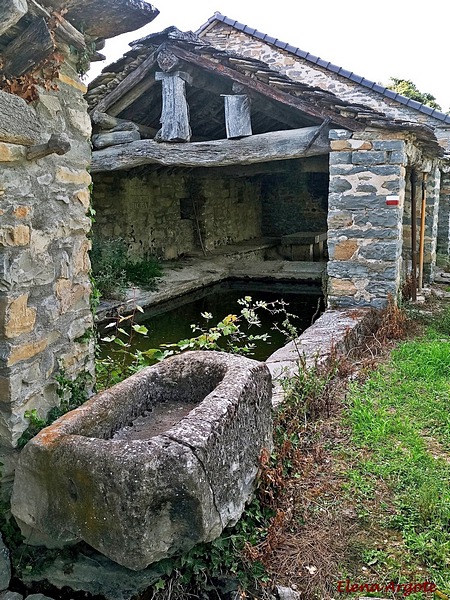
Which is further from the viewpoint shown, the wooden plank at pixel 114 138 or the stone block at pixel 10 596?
the wooden plank at pixel 114 138

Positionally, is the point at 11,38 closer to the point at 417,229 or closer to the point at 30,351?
the point at 30,351

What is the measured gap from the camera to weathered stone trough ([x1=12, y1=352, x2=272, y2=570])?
1.85 meters

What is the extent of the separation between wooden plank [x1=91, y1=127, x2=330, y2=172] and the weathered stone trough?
4.25 meters

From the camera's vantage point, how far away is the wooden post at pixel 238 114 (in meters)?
6.30

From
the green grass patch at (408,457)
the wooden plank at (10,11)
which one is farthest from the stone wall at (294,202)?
the wooden plank at (10,11)

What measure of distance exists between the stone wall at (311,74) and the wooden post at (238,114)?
20.1 feet

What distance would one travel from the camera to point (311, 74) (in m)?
12.2

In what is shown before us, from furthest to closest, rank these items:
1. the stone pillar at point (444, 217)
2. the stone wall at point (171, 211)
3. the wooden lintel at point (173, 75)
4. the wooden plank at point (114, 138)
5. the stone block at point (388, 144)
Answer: the stone pillar at point (444, 217) → the stone wall at point (171, 211) → the wooden plank at point (114, 138) → the wooden lintel at point (173, 75) → the stone block at point (388, 144)

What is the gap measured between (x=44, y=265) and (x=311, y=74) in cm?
1125

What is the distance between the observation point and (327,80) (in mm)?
12023

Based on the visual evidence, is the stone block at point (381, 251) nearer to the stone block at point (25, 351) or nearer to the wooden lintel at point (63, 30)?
the wooden lintel at point (63, 30)

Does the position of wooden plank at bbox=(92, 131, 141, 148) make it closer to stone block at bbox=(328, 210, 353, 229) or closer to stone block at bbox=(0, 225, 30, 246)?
stone block at bbox=(328, 210, 353, 229)

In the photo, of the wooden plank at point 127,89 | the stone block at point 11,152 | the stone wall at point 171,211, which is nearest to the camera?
the stone block at point 11,152

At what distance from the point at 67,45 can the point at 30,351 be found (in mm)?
1448
